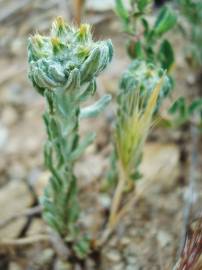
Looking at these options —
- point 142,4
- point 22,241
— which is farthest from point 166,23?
point 22,241

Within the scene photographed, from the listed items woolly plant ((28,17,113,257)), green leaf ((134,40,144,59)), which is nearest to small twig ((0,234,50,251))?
woolly plant ((28,17,113,257))

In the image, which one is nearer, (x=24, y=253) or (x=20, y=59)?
(x=24, y=253)

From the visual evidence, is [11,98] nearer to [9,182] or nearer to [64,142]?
[9,182]

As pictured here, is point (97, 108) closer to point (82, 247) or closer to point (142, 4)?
point (142, 4)

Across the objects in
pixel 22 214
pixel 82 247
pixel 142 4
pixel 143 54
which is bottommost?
pixel 82 247

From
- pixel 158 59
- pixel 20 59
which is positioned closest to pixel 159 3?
pixel 20 59

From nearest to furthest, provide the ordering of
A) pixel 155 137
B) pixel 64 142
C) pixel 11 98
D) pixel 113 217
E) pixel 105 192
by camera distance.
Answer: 1. pixel 64 142
2. pixel 113 217
3. pixel 105 192
4. pixel 155 137
5. pixel 11 98

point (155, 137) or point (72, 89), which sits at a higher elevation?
point (72, 89)
